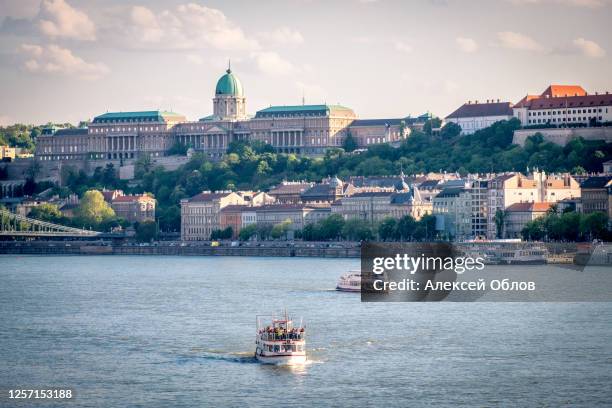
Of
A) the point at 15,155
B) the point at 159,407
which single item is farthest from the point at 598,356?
the point at 15,155

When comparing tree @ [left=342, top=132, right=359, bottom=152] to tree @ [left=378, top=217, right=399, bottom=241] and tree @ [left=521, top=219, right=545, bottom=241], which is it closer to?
tree @ [left=378, top=217, right=399, bottom=241]

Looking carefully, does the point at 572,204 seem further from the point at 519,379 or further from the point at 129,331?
the point at 519,379

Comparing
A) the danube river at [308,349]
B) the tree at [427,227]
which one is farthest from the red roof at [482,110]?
the danube river at [308,349]

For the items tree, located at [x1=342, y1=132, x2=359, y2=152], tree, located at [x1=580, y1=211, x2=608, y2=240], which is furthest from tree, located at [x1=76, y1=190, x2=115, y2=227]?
tree, located at [x1=580, y1=211, x2=608, y2=240]

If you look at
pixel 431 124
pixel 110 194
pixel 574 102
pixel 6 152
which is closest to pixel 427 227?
pixel 574 102

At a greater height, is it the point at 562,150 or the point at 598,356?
the point at 562,150

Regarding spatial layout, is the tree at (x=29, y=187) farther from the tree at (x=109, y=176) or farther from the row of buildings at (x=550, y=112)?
the row of buildings at (x=550, y=112)

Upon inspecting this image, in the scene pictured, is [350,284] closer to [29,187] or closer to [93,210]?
[93,210]
